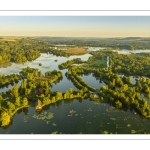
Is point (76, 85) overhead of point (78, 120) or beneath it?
overhead

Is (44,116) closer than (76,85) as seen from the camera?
Yes

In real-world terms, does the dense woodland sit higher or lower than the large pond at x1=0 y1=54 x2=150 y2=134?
higher

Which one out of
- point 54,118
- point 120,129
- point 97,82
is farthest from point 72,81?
point 120,129

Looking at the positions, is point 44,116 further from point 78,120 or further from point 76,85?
point 76,85

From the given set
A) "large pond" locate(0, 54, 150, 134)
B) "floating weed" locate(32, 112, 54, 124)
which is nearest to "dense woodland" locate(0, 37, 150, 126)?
"large pond" locate(0, 54, 150, 134)

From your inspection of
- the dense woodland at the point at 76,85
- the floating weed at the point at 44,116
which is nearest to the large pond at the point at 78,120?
the floating weed at the point at 44,116

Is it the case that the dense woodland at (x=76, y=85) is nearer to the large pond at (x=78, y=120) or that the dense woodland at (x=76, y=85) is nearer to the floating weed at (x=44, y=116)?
the large pond at (x=78, y=120)

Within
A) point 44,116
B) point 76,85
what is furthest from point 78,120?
point 76,85

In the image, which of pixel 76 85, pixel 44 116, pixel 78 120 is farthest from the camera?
pixel 76 85

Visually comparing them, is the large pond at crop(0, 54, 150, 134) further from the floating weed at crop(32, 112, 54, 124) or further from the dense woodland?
the dense woodland
